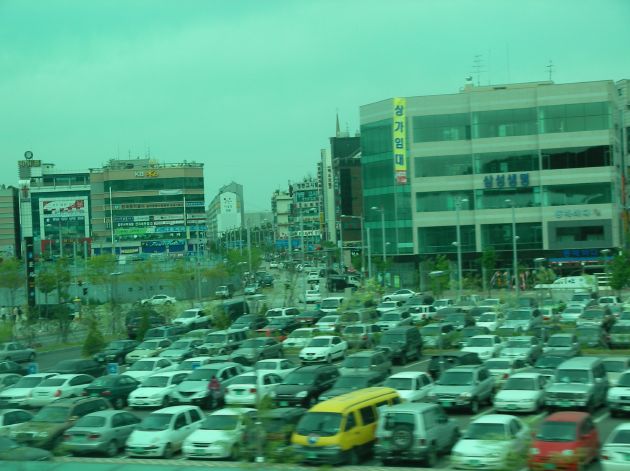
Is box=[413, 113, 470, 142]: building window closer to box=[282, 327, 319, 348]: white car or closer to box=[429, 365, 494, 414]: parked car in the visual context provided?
box=[282, 327, 319, 348]: white car

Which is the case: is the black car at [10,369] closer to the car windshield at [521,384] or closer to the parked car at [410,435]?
the car windshield at [521,384]

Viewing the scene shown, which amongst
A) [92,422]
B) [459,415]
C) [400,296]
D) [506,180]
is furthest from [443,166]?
[92,422]

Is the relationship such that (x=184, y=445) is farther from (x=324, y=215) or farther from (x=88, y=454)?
(x=324, y=215)

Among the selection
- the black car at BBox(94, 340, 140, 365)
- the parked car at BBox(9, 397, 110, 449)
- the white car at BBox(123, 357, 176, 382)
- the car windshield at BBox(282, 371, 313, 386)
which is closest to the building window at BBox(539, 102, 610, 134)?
the black car at BBox(94, 340, 140, 365)

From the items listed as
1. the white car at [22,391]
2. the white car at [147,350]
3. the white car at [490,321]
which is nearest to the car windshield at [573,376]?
the white car at [22,391]

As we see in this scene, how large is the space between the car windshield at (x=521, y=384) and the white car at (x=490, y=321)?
15448 millimetres

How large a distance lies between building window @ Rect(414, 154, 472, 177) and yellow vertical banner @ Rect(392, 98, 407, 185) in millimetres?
1633

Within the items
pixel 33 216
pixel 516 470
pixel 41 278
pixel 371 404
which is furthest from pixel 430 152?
pixel 33 216

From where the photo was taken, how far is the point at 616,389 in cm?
1844

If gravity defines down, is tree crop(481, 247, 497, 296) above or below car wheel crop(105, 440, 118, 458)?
above

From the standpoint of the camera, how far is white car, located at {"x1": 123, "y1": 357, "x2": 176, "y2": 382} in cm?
2628

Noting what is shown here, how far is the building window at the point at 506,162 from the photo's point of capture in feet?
202

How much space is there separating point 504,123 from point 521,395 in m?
46.0

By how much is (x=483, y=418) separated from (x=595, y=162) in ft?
164
